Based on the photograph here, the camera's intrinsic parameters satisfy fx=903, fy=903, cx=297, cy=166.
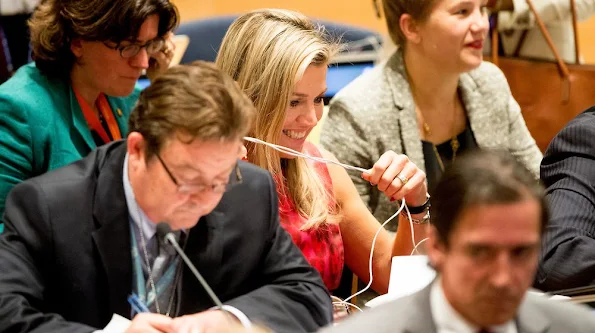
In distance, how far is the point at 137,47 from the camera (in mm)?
2645

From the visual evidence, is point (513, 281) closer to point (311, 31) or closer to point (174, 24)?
point (311, 31)

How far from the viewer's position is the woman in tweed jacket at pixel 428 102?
2.91m

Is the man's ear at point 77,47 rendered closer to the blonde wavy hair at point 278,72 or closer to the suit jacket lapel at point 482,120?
the blonde wavy hair at point 278,72

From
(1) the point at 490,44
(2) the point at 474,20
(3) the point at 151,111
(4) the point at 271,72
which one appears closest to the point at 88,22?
(4) the point at 271,72

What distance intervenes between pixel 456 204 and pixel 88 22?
5.44ft

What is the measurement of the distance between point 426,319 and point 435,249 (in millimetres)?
96

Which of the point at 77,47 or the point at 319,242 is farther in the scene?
the point at 77,47

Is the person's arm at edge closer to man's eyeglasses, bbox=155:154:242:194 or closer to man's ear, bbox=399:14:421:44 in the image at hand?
man's eyeglasses, bbox=155:154:242:194

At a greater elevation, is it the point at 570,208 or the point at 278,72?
the point at 278,72

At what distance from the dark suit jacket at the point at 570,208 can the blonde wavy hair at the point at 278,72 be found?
1.79 ft

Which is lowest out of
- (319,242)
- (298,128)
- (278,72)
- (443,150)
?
(443,150)

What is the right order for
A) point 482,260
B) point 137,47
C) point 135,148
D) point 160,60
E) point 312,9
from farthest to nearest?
1. point 312,9
2. point 160,60
3. point 137,47
4. point 135,148
5. point 482,260

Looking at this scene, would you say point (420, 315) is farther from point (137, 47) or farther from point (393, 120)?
point (393, 120)

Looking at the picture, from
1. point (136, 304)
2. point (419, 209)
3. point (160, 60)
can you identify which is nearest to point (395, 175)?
point (419, 209)
